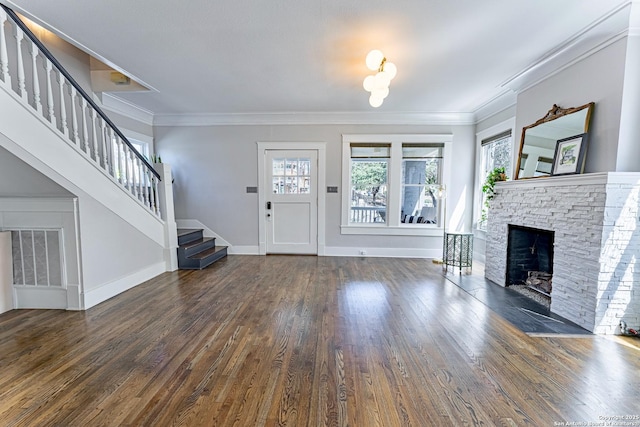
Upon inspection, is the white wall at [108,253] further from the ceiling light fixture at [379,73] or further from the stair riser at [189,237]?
the ceiling light fixture at [379,73]

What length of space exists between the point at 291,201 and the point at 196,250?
73.2 inches

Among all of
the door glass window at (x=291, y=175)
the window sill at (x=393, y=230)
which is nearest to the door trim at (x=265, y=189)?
the door glass window at (x=291, y=175)

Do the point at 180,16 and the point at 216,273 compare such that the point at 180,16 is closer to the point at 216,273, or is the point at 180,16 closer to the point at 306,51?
the point at 306,51

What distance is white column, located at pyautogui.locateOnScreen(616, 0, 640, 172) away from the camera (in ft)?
7.37

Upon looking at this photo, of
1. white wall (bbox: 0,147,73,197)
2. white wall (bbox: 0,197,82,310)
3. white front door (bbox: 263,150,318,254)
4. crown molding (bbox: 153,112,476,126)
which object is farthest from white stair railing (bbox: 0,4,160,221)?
white front door (bbox: 263,150,318,254)

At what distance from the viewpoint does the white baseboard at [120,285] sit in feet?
9.30

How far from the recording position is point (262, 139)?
200 inches

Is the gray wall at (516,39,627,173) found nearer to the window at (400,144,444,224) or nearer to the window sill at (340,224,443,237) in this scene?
the window at (400,144,444,224)

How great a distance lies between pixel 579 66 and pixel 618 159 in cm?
104

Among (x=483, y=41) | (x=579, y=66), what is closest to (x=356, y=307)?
(x=483, y=41)

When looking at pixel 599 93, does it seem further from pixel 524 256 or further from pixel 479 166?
pixel 479 166

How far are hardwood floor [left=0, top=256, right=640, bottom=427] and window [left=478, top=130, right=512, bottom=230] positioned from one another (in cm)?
219

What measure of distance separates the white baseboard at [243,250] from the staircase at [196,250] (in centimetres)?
17

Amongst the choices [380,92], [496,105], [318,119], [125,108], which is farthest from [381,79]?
[125,108]
